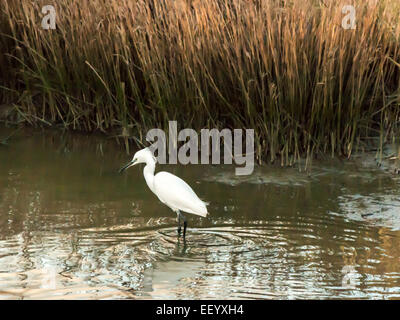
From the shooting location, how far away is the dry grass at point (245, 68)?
6.02 metres

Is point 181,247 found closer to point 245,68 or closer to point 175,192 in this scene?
point 175,192

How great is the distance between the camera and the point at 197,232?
4871mm

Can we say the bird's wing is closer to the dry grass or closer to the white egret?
the white egret

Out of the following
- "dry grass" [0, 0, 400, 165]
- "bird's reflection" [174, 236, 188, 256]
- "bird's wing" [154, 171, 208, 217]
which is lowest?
"bird's reflection" [174, 236, 188, 256]

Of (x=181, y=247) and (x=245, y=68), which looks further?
(x=245, y=68)

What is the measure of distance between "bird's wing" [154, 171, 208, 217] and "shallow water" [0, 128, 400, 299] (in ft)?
0.61

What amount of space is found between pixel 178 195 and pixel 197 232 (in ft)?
1.00

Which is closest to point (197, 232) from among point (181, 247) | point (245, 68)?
point (181, 247)

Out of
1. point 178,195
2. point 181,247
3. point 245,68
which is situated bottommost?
point 181,247

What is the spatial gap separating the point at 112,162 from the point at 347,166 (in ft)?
6.04

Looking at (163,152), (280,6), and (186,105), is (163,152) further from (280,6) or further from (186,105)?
(280,6)

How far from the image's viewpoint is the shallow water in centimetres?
396

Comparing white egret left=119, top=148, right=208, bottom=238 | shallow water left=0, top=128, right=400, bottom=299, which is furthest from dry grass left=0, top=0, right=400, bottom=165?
white egret left=119, top=148, right=208, bottom=238

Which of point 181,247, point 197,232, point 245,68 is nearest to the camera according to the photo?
point 181,247
